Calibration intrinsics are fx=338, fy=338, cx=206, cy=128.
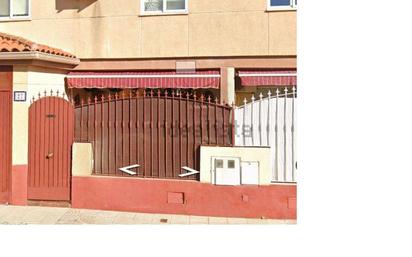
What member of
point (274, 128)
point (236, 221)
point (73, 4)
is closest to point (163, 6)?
point (73, 4)

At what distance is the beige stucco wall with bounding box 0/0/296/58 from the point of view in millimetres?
9289

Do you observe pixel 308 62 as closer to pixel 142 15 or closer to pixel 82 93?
pixel 142 15

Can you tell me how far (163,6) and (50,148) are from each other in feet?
16.1

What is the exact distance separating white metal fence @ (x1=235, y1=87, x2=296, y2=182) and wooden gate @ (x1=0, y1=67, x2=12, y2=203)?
526 centimetres

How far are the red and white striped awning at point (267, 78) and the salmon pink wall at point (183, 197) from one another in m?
2.91

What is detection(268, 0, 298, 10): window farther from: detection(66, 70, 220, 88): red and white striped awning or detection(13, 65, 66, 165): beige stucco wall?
detection(13, 65, 66, 165): beige stucco wall

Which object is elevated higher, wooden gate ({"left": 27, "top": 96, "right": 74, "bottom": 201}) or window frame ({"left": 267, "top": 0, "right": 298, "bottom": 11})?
window frame ({"left": 267, "top": 0, "right": 298, "bottom": 11})

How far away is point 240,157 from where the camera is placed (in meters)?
7.36

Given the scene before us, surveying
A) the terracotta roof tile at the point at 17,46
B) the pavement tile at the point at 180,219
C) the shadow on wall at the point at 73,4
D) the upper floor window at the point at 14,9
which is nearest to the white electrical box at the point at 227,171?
the pavement tile at the point at 180,219

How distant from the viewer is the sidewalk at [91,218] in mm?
7203

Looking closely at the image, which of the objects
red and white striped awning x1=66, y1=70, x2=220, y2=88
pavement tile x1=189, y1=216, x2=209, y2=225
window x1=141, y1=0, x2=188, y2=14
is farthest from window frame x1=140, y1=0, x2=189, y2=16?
pavement tile x1=189, y1=216, x2=209, y2=225

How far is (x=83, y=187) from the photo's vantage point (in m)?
7.68

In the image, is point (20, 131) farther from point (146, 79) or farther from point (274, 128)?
point (274, 128)

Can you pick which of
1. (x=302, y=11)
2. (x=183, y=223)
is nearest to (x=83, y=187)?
(x=183, y=223)
